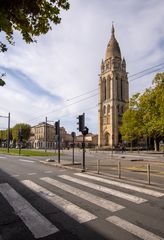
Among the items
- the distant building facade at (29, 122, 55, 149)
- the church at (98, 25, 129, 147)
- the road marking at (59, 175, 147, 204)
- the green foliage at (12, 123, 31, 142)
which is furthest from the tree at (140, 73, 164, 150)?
the distant building facade at (29, 122, 55, 149)

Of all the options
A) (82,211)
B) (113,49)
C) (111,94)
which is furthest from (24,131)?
(82,211)

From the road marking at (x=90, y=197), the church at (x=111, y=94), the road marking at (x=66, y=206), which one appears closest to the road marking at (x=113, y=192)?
the road marking at (x=90, y=197)

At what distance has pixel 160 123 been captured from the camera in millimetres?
32562

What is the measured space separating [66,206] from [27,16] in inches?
182

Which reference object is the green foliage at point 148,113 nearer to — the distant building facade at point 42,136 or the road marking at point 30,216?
the road marking at point 30,216

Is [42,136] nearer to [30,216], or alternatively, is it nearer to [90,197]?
[90,197]

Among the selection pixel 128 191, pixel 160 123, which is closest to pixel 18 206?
pixel 128 191

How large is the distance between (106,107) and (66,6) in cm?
8594

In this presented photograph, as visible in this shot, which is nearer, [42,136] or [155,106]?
[155,106]

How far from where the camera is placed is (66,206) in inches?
259

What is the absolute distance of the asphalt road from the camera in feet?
15.7

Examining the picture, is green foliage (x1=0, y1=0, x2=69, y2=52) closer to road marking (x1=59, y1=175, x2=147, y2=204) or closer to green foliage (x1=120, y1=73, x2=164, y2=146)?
road marking (x1=59, y1=175, x2=147, y2=204)

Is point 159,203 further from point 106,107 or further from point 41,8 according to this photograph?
point 106,107

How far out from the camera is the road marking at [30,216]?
4895 mm
